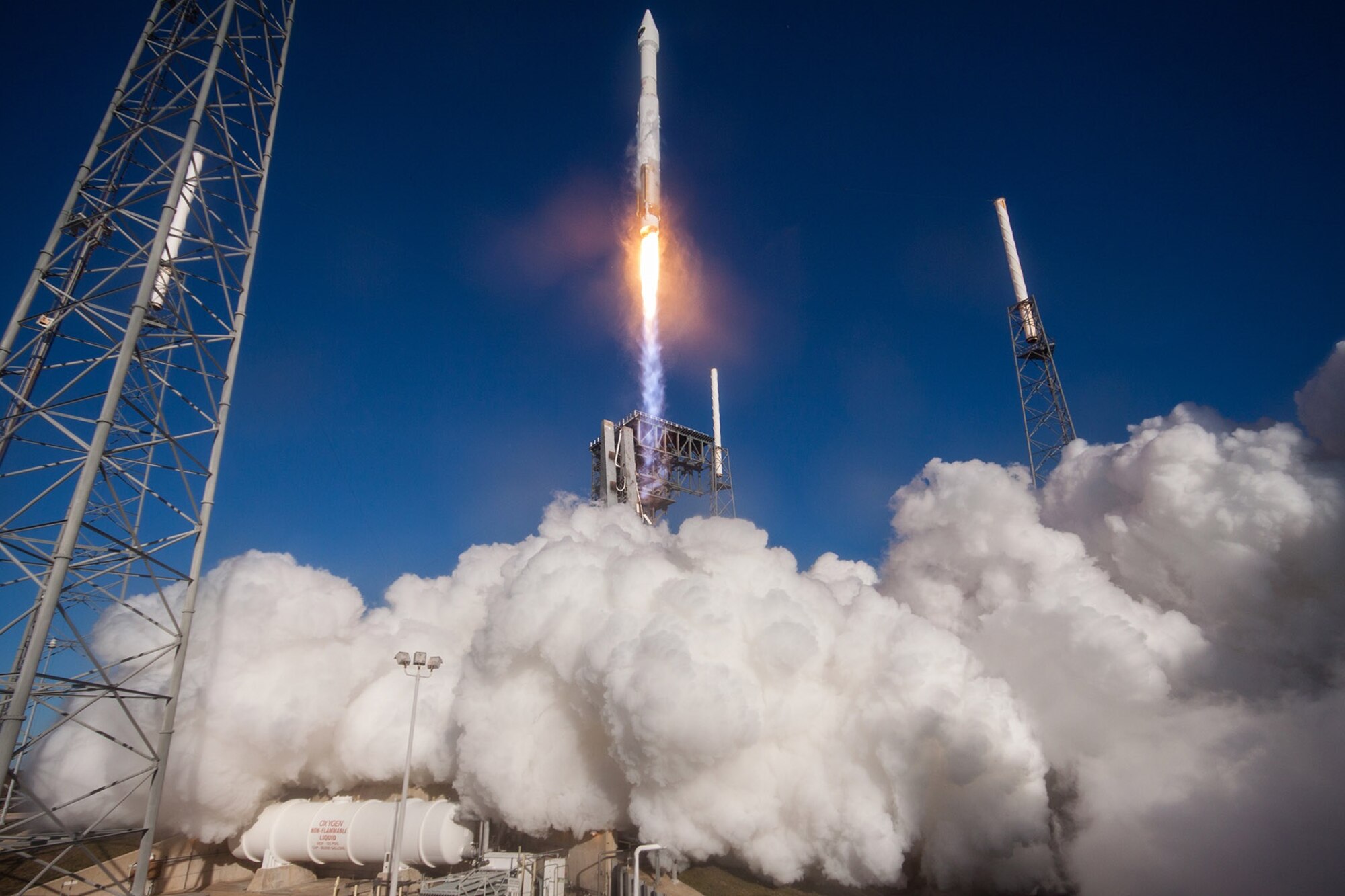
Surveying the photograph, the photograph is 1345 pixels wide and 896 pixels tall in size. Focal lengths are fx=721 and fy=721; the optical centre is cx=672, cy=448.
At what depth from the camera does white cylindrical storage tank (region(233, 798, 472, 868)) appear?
2912cm

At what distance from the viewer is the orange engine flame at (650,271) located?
3391 cm

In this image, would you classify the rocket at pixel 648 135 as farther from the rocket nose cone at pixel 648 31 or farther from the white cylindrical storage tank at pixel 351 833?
the white cylindrical storage tank at pixel 351 833

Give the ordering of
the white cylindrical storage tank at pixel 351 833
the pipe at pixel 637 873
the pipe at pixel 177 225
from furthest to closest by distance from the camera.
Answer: the white cylindrical storage tank at pixel 351 833 < the pipe at pixel 637 873 < the pipe at pixel 177 225

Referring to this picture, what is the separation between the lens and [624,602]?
2677 centimetres

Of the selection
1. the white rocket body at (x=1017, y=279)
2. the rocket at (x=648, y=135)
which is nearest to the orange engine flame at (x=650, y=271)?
the rocket at (x=648, y=135)

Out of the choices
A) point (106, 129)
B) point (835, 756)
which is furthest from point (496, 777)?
point (106, 129)

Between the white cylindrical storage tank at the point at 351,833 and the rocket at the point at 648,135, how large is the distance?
2737cm

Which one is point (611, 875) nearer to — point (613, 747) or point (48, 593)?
point (613, 747)

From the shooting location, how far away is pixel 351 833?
30641 millimetres

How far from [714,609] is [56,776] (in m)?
30.0

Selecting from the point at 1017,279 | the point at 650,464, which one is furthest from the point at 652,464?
the point at 1017,279

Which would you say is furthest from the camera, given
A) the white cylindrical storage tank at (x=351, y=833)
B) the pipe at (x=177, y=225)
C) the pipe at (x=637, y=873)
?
the white cylindrical storage tank at (x=351, y=833)

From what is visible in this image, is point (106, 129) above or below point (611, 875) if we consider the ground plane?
above

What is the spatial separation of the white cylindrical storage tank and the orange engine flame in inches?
924
